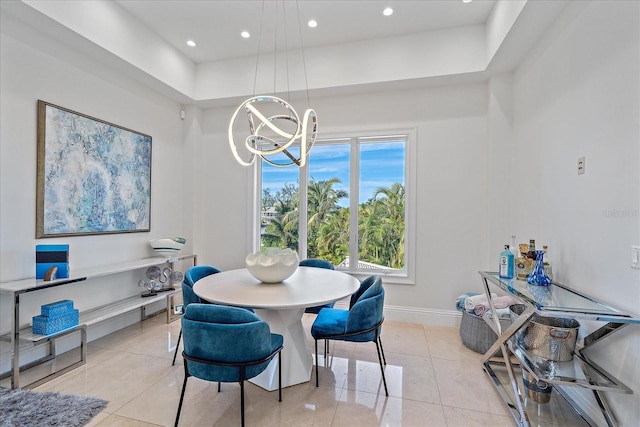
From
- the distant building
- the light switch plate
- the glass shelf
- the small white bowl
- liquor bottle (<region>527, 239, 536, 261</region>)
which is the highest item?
the light switch plate

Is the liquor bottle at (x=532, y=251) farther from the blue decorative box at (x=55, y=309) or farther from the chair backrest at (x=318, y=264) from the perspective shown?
the blue decorative box at (x=55, y=309)

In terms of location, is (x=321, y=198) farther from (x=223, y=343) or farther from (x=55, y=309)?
(x=55, y=309)

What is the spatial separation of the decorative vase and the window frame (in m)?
1.61

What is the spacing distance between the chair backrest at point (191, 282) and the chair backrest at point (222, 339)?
0.47 meters

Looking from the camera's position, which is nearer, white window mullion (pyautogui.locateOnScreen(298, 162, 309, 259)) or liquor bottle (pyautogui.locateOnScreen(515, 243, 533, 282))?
liquor bottle (pyautogui.locateOnScreen(515, 243, 533, 282))

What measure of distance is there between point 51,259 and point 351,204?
3.17m

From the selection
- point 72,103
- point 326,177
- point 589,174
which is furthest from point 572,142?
point 72,103

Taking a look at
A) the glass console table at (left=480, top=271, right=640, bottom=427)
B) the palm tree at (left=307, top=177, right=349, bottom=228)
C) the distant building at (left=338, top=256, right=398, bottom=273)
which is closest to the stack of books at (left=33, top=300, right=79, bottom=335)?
the palm tree at (left=307, top=177, right=349, bottom=228)

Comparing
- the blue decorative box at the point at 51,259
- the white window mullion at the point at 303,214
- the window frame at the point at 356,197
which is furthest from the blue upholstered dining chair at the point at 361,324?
the blue decorative box at the point at 51,259

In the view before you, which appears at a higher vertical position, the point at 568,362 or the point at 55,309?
the point at 55,309

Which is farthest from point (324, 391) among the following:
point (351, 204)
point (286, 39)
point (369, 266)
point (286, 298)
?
point (286, 39)

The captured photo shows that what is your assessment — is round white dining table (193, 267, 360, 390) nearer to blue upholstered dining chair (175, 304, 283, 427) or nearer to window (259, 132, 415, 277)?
blue upholstered dining chair (175, 304, 283, 427)

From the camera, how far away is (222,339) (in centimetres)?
171

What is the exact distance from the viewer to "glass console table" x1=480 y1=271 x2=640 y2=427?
5.52 feet
